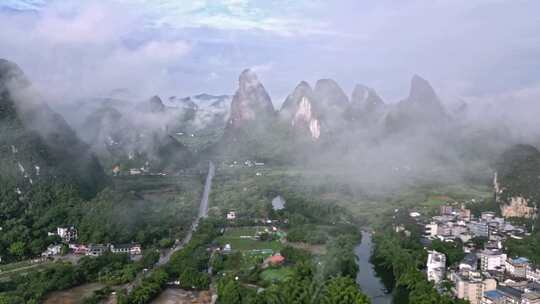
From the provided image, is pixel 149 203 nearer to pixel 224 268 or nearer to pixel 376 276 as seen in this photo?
pixel 224 268

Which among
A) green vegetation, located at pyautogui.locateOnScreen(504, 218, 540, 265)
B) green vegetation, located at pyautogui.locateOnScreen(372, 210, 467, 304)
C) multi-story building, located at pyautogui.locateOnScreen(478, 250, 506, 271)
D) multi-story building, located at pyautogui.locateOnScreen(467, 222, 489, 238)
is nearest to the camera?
green vegetation, located at pyautogui.locateOnScreen(372, 210, 467, 304)

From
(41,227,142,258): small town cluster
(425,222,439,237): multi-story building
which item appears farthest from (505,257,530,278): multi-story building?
(41,227,142,258): small town cluster

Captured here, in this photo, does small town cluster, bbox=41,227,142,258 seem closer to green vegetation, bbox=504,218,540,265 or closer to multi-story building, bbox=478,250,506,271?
multi-story building, bbox=478,250,506,271

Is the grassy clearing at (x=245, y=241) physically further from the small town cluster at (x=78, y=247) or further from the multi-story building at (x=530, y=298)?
the multi-story building at (x=530, y=298)

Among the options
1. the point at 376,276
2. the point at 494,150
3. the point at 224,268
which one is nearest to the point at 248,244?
the point at 224,268

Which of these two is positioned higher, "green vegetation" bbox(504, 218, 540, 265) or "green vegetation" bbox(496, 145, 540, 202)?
"green vegetation" bbox(496, 145, 540, 202)

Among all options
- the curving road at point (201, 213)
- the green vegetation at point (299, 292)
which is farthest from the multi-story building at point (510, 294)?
the curving road at point (201, 213)
